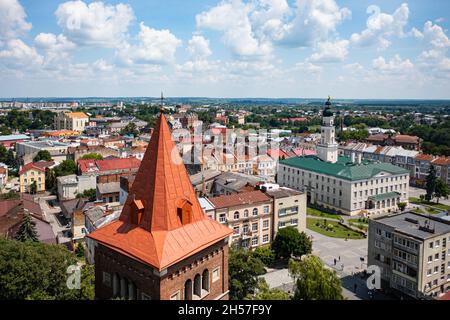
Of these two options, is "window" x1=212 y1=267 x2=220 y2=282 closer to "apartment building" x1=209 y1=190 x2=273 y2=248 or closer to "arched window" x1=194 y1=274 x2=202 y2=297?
"arched window" x1=194 y1=274 x2=202 y2=297

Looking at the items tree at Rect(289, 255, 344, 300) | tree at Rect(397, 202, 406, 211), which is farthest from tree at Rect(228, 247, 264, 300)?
tree at Rect(397, 202, 406, 211)

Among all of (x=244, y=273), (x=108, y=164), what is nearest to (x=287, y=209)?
(x=244, y=273)

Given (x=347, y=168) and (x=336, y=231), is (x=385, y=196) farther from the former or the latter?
(x=336, y=231)

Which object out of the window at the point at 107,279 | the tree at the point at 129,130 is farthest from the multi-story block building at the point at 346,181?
the tree at the point at 129,130

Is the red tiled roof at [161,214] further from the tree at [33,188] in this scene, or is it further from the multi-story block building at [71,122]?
the multi-story block building at [71,122]

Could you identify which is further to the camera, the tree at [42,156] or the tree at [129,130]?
the tree at [129,130]

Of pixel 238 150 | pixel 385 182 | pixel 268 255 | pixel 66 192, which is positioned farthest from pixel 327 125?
pixel 66 192
